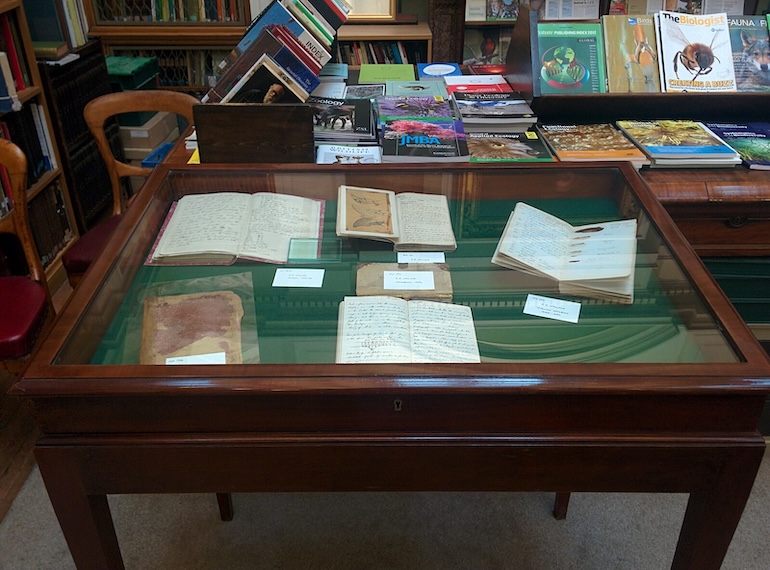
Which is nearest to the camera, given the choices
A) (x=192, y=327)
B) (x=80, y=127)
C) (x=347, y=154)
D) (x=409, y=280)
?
(x=192, y=327)

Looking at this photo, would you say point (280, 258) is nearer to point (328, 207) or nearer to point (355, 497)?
point (328, 207)

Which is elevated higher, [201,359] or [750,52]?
[750,52]

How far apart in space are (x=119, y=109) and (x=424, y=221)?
1309mm

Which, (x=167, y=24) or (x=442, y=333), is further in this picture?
(x=167, y=24)

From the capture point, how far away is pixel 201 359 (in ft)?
3.07

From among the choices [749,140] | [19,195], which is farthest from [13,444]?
[749,140]

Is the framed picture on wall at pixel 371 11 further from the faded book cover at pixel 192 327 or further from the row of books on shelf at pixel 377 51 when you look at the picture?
the faded book cover at pixel 192 327

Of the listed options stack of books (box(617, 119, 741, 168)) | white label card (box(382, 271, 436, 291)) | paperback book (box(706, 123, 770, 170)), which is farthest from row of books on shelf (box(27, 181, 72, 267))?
paperback book (box(706, 123, 770, 170))

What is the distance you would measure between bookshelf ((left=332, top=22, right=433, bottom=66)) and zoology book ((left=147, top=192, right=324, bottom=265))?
6.50 ft

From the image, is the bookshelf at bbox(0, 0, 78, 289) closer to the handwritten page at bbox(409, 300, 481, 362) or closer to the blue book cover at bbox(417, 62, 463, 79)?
the blue book cover at bbox(417, 62, 463, 79)

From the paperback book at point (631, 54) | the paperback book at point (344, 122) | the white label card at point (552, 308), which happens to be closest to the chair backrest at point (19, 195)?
the paperback book at point (344, 122)

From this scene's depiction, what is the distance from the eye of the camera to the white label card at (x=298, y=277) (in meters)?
1.14

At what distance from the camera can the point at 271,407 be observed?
903 mm

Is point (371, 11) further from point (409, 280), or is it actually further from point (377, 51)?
point (409, 280)
